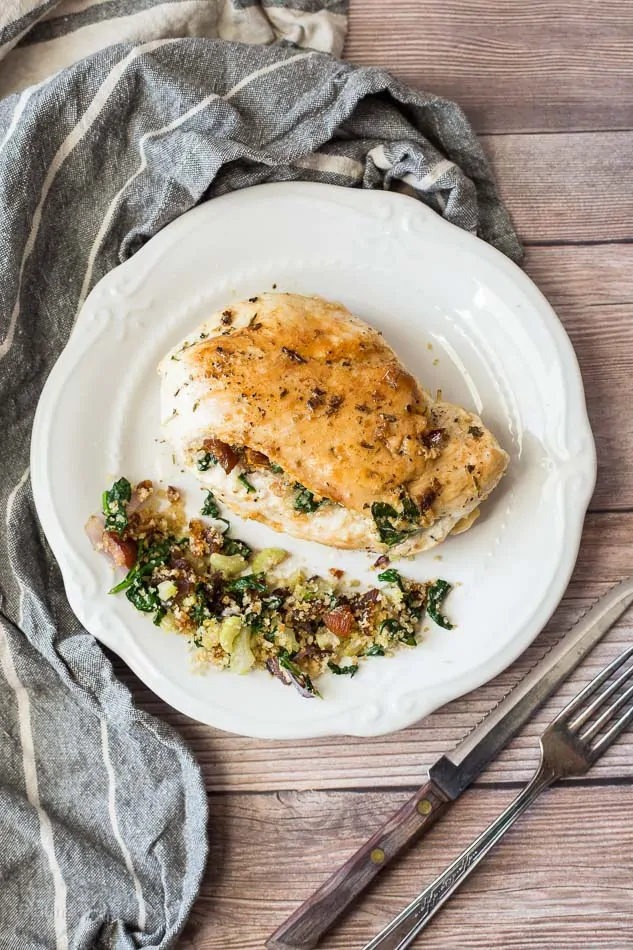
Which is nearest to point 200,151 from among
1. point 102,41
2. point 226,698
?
point 102,41

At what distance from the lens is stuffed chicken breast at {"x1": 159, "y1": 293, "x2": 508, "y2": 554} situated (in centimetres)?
315

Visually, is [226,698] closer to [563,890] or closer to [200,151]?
[563,890]

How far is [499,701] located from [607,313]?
186 centimetres

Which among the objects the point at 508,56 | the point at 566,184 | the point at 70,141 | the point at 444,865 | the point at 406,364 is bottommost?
the point at 444,865

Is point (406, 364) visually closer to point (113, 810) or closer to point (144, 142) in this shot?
point (144, 142)

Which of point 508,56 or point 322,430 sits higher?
point 508,56

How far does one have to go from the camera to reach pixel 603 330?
3.80 meters

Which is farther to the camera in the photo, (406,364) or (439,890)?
(406,364)

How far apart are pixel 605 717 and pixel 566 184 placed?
2.45 meters

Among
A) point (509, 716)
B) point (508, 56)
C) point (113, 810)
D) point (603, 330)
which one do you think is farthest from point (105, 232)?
point (509, 716)

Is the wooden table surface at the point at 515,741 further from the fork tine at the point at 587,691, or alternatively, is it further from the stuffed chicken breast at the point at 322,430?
the stuffed chicken breast at the point at 322,430

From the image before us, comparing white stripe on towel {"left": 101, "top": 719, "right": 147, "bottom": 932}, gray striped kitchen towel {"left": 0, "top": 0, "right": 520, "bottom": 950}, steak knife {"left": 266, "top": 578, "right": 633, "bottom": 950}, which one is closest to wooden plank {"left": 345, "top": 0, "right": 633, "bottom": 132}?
gray striped kitchen towel {"left": 0, "top": 0, "right": 520, "bottom": 950}

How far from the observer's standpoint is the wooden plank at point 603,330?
3.77 m

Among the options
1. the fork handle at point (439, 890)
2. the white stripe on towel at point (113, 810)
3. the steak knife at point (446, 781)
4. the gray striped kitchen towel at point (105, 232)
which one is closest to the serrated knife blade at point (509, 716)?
the steak knife at point (446, 781)
